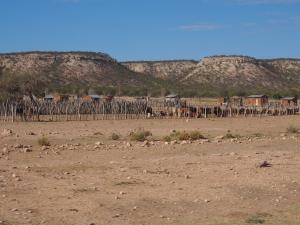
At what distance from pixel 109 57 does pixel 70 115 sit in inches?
3022

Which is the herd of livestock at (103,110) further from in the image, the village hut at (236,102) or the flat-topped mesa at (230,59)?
the flat-topped mesa at (230,59)

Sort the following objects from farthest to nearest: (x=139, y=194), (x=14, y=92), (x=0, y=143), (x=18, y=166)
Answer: (x=14, y=92) < (x=0, y=143) < (x=18, y=166) < (x=139, y=194)

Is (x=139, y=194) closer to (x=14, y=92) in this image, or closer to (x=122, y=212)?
(x=122, y=212)

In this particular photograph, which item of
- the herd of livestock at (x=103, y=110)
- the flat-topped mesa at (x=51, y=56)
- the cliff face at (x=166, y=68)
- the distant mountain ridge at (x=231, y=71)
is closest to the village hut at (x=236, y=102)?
the herd of livestock at (x=103, y=110)

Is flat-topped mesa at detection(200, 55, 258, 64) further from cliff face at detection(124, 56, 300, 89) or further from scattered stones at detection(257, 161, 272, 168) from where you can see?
scattered stones at detection(257, 161, 272, 168)

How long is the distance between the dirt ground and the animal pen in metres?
21.6

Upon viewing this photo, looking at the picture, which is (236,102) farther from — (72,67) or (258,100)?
(72,67)

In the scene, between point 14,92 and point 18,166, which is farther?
Answer: point 14,92

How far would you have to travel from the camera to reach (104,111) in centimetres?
4678

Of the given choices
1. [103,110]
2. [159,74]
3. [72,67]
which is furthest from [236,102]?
[159,74]

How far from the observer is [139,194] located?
1102 centimetres

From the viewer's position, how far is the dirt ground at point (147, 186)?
9320mm

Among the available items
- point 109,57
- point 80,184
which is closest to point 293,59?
point 109,57

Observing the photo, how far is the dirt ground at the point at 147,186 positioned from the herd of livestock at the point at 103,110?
70.7ft
